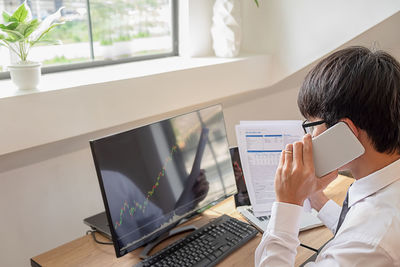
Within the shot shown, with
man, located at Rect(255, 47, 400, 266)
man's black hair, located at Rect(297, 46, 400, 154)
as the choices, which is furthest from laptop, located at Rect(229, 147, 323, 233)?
man's black hair, located at Rect(297, 46, 400, 154)

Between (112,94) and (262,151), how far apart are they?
71cm

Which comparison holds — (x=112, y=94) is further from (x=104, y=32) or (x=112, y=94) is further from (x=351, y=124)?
(x=351, y=124)

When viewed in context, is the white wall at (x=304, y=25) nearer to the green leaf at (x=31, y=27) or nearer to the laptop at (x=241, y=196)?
the laptop at (x=241, y=196)

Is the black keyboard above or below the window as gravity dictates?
below

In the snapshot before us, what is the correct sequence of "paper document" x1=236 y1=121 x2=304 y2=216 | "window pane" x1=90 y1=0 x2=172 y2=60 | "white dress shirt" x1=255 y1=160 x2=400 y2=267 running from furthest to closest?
"window pane" x1=90 y1=0 x2=172 y2=60, "paper document" x1=236 y1=121 x2=304 y2=216, "white dress shirt" x1=255 y1=160 x2=400 y2=267

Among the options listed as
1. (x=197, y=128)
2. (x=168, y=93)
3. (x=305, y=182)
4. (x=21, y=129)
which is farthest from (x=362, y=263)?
(x=168, y=93)

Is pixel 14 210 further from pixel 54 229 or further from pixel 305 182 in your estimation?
pixel 305 182

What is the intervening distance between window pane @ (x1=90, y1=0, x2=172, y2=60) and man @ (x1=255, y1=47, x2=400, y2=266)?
137cm

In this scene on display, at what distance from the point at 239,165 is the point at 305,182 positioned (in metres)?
0.52

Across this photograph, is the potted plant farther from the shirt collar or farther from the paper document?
the shirt collar

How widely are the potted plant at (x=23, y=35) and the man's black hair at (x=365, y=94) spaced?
105 cm

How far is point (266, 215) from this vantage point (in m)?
1.53

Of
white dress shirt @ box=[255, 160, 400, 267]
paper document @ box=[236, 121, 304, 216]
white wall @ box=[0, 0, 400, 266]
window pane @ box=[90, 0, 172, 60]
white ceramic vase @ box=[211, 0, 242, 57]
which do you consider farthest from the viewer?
white ceramic vase @ box=[211, 0, 242, 57]

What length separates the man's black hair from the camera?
102cm
